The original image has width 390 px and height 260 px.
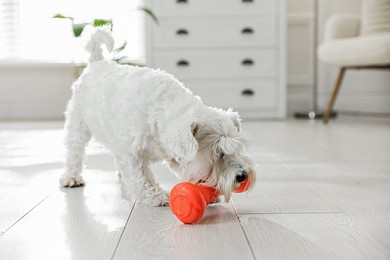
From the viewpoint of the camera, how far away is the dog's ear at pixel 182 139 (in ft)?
4.25

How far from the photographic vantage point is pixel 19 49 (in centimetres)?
501

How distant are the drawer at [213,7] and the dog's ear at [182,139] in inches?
124

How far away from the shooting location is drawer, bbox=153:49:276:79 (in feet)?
14.5

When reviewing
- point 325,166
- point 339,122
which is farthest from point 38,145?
point 339,122

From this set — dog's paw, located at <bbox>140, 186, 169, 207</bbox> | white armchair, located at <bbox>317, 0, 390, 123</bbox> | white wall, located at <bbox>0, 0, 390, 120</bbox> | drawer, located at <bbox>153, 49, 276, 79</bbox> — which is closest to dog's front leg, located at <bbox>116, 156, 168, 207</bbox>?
dog's paw, located at <bbox>140, 186, 169, 207</bbox>

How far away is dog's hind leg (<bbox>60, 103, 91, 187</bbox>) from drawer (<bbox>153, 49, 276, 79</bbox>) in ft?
8.39

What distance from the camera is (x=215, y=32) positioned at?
440cm

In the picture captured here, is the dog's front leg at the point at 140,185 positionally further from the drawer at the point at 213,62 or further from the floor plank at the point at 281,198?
the drawer at the point at 213,62

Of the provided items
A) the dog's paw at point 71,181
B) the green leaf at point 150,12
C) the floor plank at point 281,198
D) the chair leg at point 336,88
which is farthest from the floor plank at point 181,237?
the chair leg at point 336,88

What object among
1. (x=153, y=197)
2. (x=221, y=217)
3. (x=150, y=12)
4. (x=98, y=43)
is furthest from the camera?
(x=150, y=12)

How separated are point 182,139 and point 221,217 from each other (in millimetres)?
276

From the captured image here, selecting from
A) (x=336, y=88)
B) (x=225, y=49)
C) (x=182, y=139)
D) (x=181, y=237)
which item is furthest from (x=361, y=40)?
(x=181, y=237)

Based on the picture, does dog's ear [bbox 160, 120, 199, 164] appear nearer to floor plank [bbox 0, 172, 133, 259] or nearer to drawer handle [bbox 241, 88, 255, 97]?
floor plank [bbox 0, 172, 133, 259]

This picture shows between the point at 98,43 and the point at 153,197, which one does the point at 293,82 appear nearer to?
the point at 98,43
